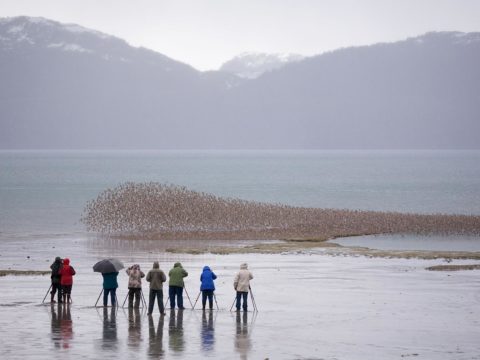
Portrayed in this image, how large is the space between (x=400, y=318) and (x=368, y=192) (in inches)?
5758

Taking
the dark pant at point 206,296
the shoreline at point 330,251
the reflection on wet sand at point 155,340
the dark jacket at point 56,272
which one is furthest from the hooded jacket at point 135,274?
the shoreline at point 330,251

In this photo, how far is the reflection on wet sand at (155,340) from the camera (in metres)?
28.1

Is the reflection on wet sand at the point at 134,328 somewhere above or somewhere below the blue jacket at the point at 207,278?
below

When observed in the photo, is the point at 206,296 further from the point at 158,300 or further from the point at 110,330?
the point at 110,330

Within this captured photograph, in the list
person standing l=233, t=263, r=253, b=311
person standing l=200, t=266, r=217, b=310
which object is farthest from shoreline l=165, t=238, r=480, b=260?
person standing l=233, t=263, r=253, b=311

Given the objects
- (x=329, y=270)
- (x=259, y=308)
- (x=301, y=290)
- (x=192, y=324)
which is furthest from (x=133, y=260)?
→ (x=192, y=324)

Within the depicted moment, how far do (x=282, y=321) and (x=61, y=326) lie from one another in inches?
294

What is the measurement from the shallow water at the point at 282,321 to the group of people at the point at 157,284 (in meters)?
0.63

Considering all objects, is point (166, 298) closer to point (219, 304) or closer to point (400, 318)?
point (219, 304)

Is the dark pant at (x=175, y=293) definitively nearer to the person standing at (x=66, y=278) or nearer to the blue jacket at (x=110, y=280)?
the blue jacket at (x=110, y=280)

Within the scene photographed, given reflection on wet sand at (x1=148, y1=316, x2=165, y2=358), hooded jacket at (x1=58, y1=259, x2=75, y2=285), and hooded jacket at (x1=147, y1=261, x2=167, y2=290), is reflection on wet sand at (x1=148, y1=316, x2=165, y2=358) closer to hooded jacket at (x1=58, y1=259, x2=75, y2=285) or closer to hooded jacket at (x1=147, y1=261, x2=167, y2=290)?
hooded jacket at (x1=147, y1=261, x2=167, y2=290)

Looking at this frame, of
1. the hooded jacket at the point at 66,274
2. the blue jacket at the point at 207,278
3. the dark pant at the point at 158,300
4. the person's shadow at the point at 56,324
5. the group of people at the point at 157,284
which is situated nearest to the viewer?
the person's shadow at the point at 56,324

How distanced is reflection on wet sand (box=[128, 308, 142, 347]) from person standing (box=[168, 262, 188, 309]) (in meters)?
1.39

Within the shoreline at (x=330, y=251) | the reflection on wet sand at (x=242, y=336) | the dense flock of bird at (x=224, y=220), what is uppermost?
the dense flock of bird at (x=224, y=220)
